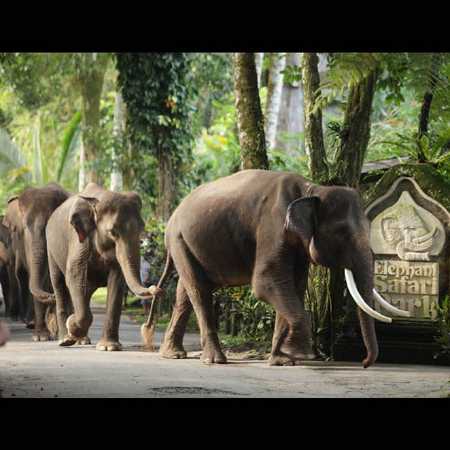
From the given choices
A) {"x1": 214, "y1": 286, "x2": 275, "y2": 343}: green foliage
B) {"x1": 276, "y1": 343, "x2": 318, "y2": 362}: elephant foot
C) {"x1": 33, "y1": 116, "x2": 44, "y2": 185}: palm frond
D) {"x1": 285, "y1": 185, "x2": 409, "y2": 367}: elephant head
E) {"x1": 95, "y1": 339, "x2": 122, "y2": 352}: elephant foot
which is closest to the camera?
{"x1": 285, "y1": 185, "x2": 409, "y2": 367}: elephant head

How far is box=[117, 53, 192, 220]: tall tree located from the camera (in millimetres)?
20109

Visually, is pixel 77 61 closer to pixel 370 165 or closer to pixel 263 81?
pixel 263 81

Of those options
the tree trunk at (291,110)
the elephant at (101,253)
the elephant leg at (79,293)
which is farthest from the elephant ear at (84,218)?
the tree trunk at (291,110)

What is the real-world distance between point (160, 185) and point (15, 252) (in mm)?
4420

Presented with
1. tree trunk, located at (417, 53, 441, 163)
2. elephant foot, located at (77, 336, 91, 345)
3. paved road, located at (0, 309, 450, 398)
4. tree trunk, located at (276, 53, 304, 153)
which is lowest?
paved road, located at (0, 309, 450, 398)

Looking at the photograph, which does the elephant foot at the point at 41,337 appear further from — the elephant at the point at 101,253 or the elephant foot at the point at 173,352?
the elephant foot at the point at 173,352

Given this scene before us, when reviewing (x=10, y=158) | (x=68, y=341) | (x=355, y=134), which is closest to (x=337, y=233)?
(x=355, y=134)

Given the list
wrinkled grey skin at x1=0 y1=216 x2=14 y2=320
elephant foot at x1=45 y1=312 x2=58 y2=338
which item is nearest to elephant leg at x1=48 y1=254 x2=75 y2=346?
elephant foot at x1=45 y1=312 x2=58 y2=338

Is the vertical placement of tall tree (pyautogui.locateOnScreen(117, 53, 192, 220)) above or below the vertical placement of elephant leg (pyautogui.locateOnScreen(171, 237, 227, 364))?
above

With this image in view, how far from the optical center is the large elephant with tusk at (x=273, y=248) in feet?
33.8

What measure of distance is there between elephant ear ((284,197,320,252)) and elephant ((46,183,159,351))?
208 cm

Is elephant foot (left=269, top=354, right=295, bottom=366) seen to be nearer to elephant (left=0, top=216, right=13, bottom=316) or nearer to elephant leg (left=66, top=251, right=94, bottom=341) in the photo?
elephant leg (left=66, top=251, right=94, bottom=341)

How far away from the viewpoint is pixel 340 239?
10406 millimetres

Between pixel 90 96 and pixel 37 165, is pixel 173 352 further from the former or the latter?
pixel 37 165
